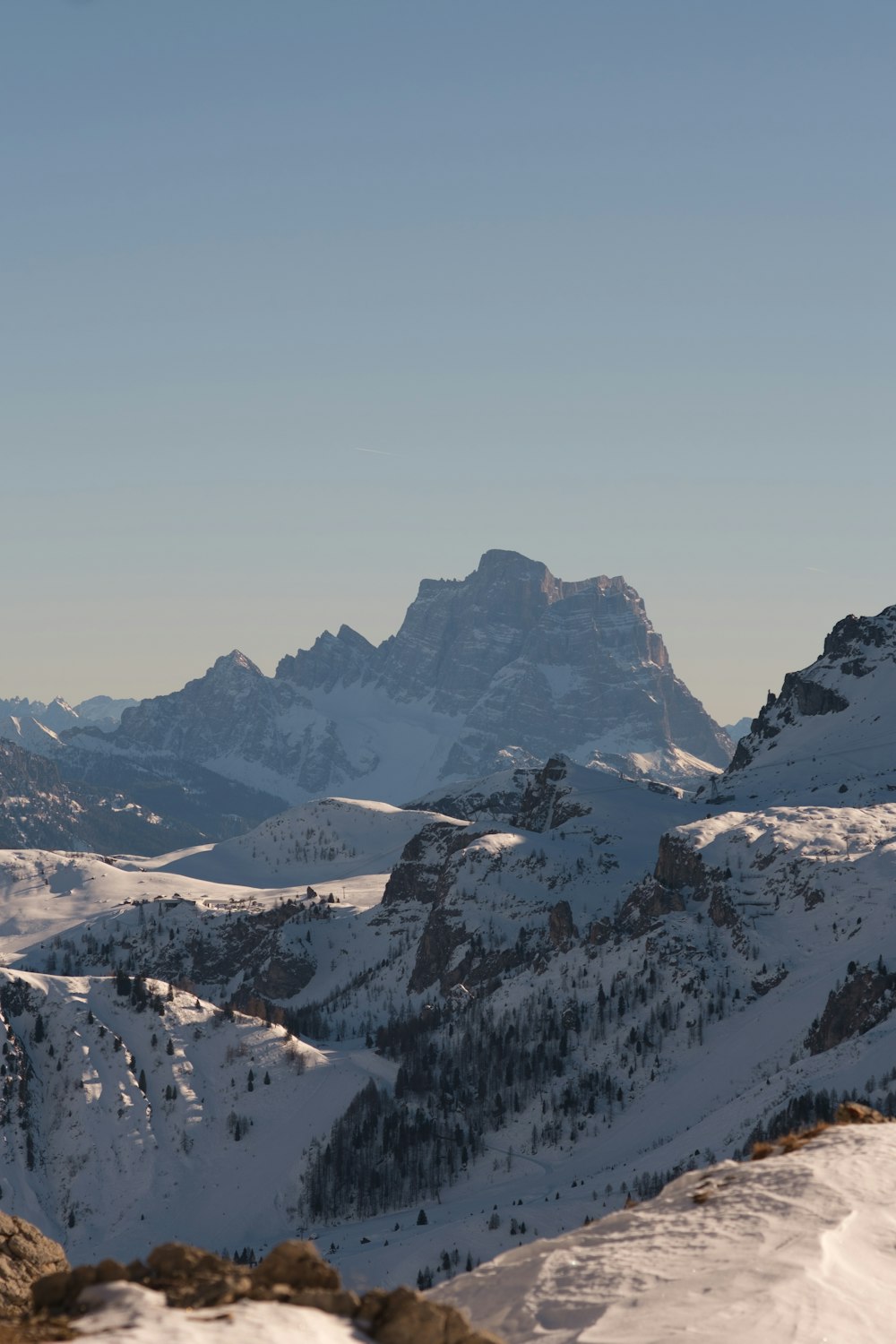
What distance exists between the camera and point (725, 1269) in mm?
60219

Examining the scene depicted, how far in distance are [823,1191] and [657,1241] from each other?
851cm

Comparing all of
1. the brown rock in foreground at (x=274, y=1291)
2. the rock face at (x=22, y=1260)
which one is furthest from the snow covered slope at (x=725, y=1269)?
the rock face at (x=22, y=1260)

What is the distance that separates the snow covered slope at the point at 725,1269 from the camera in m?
55.7

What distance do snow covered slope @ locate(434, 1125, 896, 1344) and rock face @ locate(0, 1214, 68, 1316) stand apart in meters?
23.1

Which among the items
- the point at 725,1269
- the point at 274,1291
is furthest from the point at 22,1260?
the point at 725,1269

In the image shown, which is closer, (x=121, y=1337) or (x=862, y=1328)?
(x=121, y=1337)

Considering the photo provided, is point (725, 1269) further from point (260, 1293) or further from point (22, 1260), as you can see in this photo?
point (22, 1260)

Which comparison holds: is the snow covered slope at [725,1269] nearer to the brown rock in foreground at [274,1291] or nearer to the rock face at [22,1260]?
the brown rock in foreground at [274,1291]

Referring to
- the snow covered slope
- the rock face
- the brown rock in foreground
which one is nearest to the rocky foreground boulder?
the brown rock in foreground

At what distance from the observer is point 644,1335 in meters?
53.8

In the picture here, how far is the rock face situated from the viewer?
74.8 metres

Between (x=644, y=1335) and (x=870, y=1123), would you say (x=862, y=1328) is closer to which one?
(x=644, y=1335)

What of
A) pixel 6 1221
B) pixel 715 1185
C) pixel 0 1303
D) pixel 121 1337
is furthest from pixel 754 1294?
pixel 6 1221

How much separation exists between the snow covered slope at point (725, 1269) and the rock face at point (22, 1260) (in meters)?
23.1
